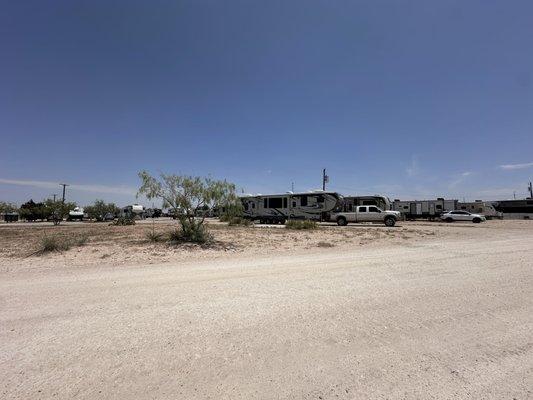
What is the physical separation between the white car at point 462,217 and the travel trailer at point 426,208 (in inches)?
127

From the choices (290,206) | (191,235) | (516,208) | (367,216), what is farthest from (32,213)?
(516,208)

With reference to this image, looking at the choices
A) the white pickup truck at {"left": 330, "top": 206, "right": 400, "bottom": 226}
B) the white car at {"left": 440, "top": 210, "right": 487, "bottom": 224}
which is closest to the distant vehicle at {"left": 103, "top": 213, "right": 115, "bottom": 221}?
the white pickup truck at {"left": 330, "top": 206, "right": 400, "bottom": 226}

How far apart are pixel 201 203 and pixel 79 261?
6.25 meters

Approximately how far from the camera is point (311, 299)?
568 cm

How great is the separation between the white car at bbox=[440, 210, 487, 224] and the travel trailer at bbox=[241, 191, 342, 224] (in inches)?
628

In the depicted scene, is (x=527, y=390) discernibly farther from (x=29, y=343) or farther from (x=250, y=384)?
(x=29, y=343)

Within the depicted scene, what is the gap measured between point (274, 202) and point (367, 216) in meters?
9.21

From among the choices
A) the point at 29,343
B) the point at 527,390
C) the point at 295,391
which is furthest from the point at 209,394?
the point at 527,390

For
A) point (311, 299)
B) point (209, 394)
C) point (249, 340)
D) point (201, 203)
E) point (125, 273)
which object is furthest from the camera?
point (201, 203)

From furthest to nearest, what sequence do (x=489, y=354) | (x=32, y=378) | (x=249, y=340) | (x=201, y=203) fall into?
(x=201, y=203)
(x=249, y=340)
(x=489, y=354)
(x=32, y=378)

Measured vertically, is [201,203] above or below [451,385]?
above

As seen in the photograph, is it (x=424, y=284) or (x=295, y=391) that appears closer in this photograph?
(x=295, y=391)

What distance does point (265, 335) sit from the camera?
13.4 feet

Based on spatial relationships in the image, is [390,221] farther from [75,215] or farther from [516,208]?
[75,215]
